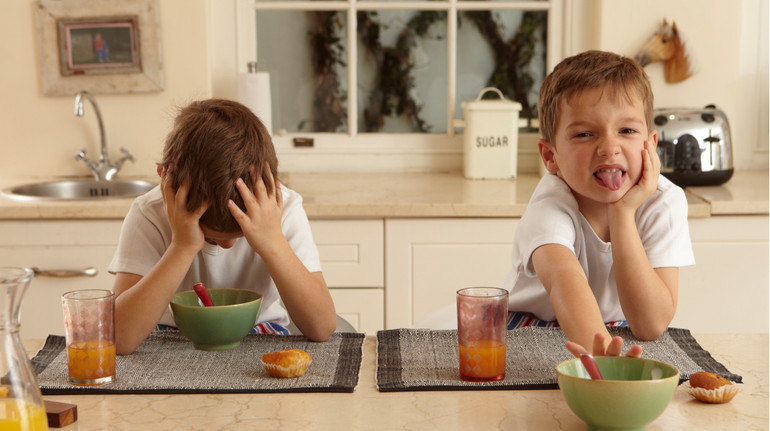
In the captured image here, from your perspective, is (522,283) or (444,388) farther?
(522,283)

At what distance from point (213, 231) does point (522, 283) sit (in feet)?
1.83

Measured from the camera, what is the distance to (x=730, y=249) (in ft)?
8.02

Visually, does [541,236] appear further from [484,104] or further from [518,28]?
[518,28]

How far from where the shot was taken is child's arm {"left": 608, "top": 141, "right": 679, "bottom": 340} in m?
1.27

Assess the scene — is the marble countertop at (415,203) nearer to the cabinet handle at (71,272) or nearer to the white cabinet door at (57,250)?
the white cabinet door at (57,250)

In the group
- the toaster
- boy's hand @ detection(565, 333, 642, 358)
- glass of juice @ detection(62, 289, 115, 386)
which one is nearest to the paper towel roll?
the toaster

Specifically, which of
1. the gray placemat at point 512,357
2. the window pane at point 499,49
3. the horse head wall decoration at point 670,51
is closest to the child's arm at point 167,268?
the gray placemat at point 512,357

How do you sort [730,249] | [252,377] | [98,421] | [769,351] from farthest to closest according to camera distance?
[730,249] → [769,351] → [252,377] → [98,421]

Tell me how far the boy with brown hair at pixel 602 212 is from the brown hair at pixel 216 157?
1.55ft

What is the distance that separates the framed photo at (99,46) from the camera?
2.88 metres

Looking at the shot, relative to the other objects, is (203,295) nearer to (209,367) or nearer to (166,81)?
(209,367)

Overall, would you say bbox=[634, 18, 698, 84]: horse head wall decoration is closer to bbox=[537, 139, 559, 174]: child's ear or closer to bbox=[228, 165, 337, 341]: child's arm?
bbox=[537, 139, 559, 174]: child's ear

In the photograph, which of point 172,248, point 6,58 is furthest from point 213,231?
point 6,58

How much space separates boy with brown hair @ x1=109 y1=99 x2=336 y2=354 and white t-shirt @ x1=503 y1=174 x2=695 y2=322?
35 cm
